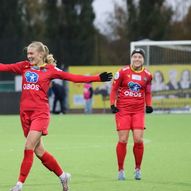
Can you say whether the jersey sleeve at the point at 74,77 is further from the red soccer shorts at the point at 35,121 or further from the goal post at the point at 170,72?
the goal post at the point at 170,72

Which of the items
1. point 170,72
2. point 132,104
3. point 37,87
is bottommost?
point 170,72

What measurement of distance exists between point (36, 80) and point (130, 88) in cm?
233

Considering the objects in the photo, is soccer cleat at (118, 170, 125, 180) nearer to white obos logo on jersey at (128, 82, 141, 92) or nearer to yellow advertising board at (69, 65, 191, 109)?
white obos logo on jersey at (128, 82, 141, 92)

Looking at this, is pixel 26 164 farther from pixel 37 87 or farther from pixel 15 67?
pixel 15 67

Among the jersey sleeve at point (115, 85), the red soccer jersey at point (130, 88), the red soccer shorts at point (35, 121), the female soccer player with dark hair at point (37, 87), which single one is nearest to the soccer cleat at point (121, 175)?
the red soccer jersey at point (130, 88)

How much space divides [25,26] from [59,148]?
37.0 metres

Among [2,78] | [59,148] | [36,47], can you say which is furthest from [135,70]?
[2,78]

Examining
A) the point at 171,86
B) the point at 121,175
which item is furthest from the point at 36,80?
the point at 171,86

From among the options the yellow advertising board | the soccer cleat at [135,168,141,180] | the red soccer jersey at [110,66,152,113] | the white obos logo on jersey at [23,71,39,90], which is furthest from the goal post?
the white obos logo on jersey at [23,71,39,90]

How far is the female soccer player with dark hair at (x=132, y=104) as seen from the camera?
12680 mm

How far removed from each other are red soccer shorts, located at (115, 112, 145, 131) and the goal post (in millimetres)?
23650

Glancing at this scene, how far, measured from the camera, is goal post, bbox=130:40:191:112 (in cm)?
3641

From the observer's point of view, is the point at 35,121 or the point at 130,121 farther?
the point at 130,121

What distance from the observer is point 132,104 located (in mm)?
12766
